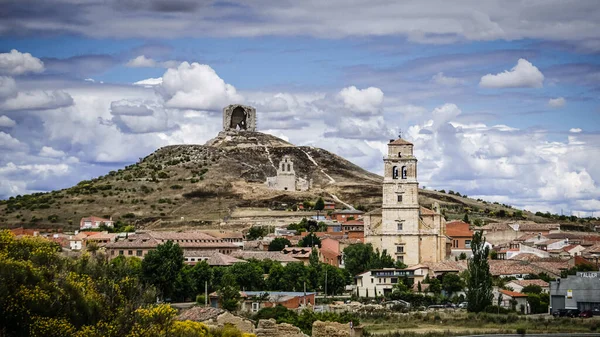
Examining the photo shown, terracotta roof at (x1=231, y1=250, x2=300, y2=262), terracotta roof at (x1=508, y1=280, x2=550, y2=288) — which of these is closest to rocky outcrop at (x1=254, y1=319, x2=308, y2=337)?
terracotta roof at (x1=508, y1=280, x2=550, y2=288)

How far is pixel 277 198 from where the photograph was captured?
147750 mm

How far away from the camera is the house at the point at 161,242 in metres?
100

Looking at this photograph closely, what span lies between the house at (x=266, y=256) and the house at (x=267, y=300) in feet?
56.8

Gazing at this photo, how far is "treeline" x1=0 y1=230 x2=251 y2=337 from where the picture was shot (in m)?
42.5

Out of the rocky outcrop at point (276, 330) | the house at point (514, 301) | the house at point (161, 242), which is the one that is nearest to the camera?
the rocky outcrop at point (276, 330)

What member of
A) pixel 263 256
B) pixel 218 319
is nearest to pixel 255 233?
pixel 263 256

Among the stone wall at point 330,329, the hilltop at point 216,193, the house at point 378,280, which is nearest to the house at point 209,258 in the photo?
the house at point 378,280

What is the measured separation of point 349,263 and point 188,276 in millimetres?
17760

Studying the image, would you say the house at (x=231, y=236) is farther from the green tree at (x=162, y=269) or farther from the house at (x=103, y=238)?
the green tree at (x=162, y=269)

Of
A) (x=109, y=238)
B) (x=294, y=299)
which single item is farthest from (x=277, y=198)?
(x=294, y=299)

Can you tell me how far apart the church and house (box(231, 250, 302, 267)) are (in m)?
6.86

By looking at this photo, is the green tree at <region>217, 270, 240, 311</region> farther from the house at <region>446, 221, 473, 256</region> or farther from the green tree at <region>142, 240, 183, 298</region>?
the house at <region>446, 221, 473, 256</region>

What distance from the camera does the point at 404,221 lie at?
97.4 m

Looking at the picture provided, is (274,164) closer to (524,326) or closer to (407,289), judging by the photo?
(407,289)
